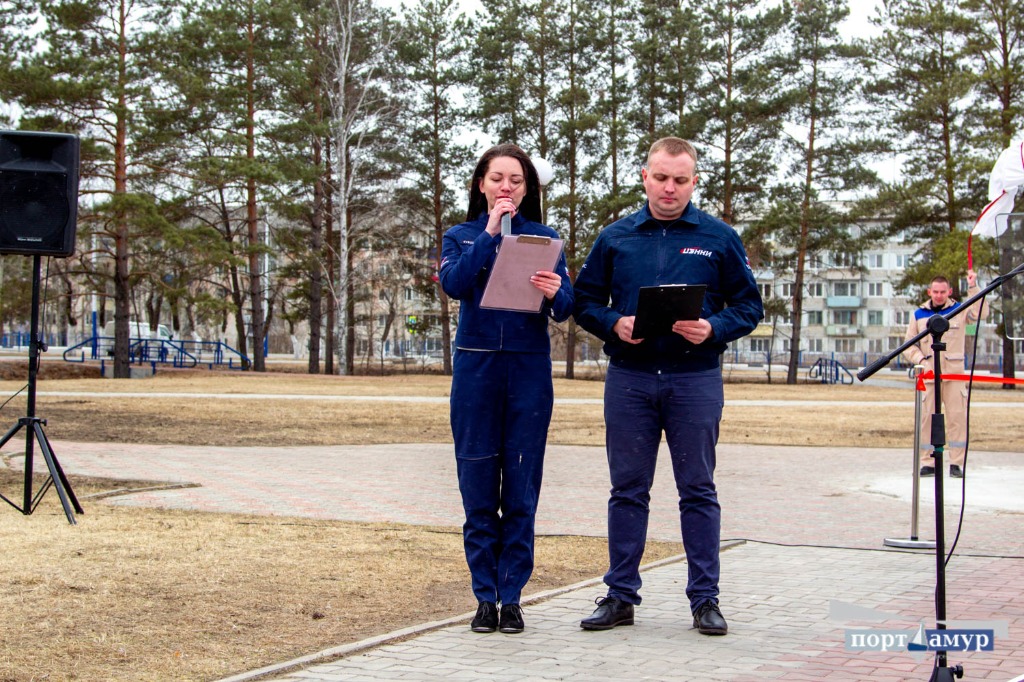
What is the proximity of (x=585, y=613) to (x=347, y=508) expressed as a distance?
12.9 ft

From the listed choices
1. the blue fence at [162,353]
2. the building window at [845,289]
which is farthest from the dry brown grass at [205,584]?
the building window at [845,289]

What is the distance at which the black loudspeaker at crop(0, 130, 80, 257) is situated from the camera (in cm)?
788

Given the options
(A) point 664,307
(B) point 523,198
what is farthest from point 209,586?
(A) point 664,307

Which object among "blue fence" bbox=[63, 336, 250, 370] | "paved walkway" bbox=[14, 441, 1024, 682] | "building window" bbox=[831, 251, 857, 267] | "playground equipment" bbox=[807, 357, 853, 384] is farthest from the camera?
"playground equipment" bbox=[807, 357, 853, 384]

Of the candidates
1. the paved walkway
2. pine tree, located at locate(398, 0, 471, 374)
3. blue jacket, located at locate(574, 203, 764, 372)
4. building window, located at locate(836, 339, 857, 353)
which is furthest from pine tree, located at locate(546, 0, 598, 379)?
building window, located at locate(836, 339, 857, 353)

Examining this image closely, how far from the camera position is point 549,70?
1837 inches

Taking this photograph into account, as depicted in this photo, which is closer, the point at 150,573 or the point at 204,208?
the point at 150,573

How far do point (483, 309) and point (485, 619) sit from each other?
125cm

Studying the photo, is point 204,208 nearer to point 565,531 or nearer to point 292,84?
point 292,84

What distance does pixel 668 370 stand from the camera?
4.95m

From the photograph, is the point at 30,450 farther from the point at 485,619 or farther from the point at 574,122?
the point at 574,122

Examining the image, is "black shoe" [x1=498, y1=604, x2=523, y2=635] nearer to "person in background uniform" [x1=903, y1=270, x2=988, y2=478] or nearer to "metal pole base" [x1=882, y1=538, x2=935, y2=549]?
"metal pole base" [x1=882, y1=538, x2=935, y2=549]

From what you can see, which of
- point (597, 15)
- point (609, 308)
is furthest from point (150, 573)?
point (597, 15)

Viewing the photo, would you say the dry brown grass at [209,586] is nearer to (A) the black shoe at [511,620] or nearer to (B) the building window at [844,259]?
(A) the black shoe at [511,620]
